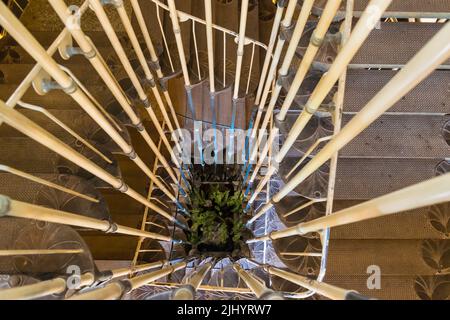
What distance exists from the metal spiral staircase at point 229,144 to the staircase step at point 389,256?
11 mm

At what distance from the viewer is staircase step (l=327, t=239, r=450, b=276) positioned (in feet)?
10.1

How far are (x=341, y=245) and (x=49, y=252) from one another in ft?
7.24

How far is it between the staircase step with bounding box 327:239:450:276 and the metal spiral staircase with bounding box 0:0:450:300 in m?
0.01

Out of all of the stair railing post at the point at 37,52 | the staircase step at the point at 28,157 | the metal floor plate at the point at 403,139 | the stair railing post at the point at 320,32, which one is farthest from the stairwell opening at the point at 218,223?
the stair railing post at the point at 37,52

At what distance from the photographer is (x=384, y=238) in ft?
10.3

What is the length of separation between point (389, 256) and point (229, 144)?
1.77 meters

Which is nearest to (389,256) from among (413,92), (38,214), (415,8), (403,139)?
(403,139)

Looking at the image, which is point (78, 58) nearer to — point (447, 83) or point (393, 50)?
point (393, 50)

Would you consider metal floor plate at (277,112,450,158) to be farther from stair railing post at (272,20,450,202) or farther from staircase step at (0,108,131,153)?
stair railing post at (272,20,450,202)

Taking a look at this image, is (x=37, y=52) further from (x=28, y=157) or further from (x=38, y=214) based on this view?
(x=28, y=157)

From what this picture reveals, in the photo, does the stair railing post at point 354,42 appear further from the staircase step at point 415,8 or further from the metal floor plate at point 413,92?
the metal floor plate at point 413,92

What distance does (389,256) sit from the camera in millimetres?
3104

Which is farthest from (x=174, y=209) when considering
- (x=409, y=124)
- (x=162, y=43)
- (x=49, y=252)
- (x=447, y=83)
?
(x=447, y=83)

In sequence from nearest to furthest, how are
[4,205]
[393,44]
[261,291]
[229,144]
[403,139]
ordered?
[4,205]
[261,291]
[393,44]
[403,139]
[229,144]
